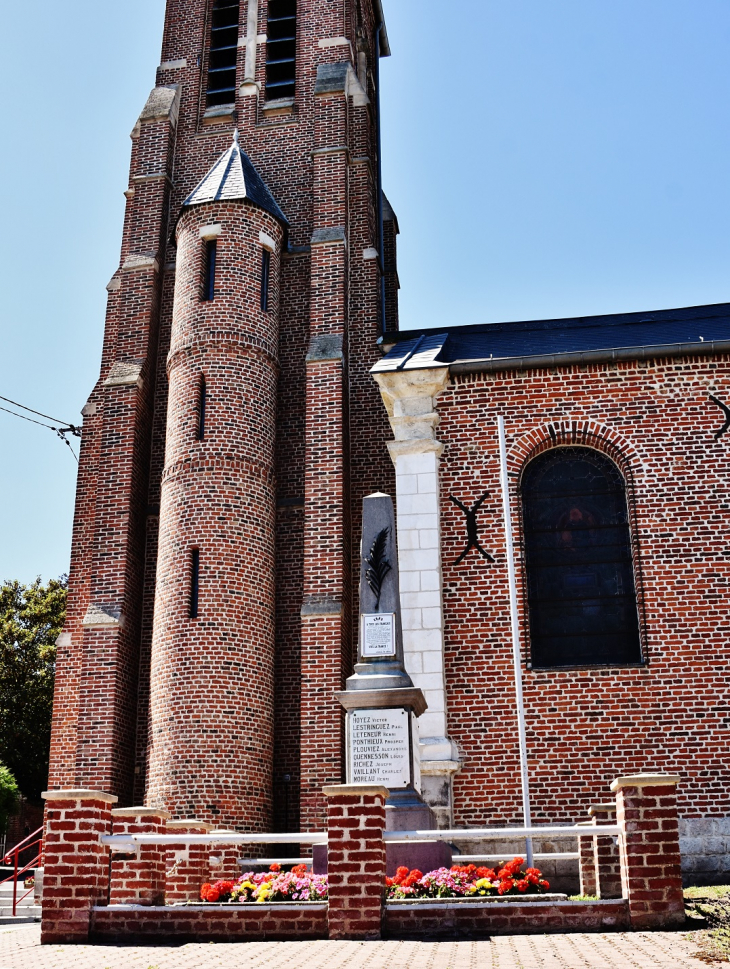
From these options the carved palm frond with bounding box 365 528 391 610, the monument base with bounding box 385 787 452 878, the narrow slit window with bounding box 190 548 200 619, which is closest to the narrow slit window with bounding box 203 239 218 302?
the narrow slit window with bounding box 190 548 200 619

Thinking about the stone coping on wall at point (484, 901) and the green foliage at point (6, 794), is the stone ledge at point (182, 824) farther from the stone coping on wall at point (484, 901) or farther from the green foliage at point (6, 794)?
the green foliage at point (6, 794)

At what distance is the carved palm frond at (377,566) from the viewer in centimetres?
1186

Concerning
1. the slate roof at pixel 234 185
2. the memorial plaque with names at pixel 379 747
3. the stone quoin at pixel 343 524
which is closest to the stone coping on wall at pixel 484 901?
the memorial plaque with names at pixel 379 747

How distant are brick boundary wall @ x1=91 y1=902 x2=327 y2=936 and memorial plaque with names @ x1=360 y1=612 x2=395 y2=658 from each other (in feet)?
13.1

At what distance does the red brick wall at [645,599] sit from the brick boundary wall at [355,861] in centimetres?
614

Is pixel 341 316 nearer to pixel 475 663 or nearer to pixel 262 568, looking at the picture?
pixel 262 568

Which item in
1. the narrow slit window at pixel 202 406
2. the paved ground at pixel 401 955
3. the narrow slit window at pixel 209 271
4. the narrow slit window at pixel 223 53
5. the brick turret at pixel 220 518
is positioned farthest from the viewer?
the narrow slit window at pixel 223 53

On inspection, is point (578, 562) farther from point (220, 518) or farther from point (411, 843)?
point (411, 843)

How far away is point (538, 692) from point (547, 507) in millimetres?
2772

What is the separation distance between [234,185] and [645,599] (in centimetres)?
1036

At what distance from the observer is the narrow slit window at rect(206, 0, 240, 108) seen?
2161 cm

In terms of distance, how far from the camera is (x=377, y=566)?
12.0 meters

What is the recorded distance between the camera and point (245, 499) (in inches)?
650

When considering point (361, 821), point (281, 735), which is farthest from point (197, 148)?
point (361, 821)
